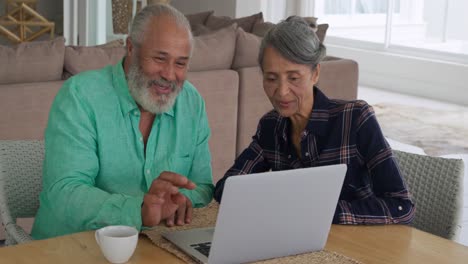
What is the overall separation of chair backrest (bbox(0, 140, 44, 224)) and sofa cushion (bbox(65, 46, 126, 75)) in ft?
5.00

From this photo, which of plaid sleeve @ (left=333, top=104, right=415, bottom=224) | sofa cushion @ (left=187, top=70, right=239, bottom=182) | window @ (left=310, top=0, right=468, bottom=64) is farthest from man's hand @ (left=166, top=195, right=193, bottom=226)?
window @ (left=310, top=0, right=468, bottom=64)

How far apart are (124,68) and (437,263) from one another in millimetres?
1015

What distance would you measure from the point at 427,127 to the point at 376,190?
4691mm

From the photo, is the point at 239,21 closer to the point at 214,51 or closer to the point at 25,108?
the point at 214,51

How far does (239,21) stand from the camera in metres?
5.58

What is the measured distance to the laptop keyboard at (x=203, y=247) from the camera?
1768 millimetres

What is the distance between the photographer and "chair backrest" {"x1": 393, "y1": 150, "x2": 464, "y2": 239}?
226cm

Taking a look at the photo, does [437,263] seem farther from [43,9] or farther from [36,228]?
[43,9]

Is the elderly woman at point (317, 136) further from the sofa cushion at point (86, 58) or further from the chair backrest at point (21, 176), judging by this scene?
the sofa cushion at point (86, 58)

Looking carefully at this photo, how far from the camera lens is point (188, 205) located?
6.58 feet

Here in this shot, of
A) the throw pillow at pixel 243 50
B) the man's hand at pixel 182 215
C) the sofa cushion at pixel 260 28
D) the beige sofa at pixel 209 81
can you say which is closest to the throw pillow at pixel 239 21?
the sofa cushion at pixel 260 28

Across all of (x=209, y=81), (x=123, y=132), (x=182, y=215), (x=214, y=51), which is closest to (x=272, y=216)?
(x=182, y=215)

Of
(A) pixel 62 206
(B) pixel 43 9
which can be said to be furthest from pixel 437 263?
(B) pixel 43 9

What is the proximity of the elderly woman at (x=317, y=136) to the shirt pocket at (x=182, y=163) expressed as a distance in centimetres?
12
